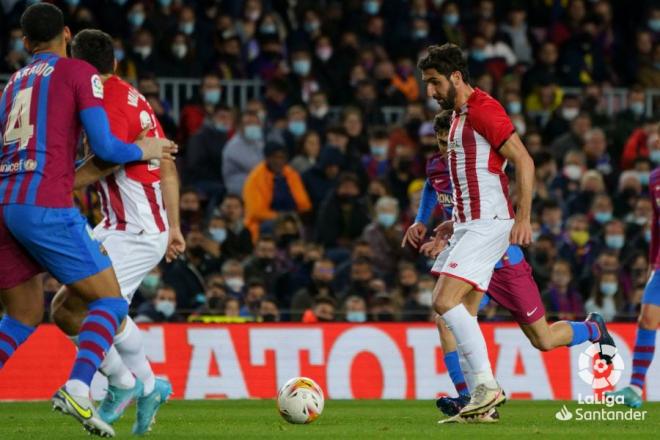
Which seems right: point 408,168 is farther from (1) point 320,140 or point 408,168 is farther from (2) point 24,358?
(2) point 24,358

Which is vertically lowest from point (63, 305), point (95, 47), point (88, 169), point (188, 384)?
point (188, 384)

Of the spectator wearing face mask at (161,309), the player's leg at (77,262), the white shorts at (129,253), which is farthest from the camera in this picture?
the spectator wearing face mask at (161,309)

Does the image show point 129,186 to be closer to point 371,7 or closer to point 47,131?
point 47,131

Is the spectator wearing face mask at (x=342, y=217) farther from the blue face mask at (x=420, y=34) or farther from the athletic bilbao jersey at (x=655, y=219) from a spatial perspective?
the athletic bilbao jersey at (x=655, y=219)

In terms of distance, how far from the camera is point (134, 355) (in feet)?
28.6

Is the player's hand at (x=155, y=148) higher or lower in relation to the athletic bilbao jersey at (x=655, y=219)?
higher

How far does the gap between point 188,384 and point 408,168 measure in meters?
5.25

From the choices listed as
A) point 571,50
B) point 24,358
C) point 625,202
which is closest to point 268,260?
point 24,358

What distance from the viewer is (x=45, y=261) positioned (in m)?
8.21

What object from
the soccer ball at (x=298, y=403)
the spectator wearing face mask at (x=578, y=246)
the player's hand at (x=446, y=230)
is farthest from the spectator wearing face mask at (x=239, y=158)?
the soccer ball at (x=298, y=403)

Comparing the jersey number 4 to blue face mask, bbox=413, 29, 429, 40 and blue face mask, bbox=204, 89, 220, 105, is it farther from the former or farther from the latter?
blue face mask, bbox=413, 29, 429, 40

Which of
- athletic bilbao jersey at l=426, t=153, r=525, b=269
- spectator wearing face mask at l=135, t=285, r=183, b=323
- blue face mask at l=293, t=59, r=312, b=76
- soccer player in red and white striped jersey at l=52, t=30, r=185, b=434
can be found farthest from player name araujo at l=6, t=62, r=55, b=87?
blue face mask at l=293, t=59, r=312, b=76

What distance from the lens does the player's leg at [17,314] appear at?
8477mm

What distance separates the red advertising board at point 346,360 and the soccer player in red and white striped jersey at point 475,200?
505cm
